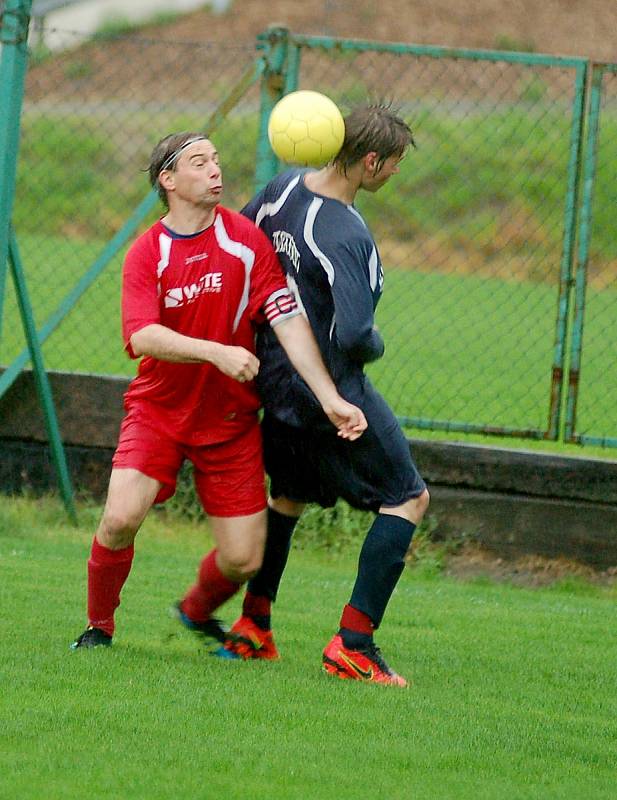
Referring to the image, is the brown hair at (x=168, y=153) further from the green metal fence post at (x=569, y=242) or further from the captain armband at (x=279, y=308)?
the green metal fence post at (x=569, y=242)

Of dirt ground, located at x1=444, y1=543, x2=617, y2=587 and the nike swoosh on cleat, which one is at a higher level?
the nike swoosh on cleat

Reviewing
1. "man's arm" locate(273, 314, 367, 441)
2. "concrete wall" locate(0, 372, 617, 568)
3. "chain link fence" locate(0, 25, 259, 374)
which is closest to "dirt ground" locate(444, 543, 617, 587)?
"concrete wall" locate(0, 372, 617, 568)

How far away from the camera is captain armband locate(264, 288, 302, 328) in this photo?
210 inches

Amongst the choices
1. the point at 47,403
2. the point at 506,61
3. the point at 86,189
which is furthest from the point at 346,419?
the point at 86,189

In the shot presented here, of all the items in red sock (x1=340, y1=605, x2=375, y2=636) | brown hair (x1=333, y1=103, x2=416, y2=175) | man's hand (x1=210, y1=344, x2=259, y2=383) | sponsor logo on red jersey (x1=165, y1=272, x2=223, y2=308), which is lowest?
red sock (x1=340, y1=605, x2=375, y2=636)

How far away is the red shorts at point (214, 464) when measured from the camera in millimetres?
5469

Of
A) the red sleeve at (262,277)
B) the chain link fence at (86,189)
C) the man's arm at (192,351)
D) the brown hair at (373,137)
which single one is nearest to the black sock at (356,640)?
the man's arm at (192,351)

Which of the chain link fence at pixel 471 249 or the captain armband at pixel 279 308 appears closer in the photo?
the captain armband at pixel 279 308

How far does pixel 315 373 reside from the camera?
528 cm

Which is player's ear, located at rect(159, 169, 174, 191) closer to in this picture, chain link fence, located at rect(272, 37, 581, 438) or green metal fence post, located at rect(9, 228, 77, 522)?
green metal fence post, located at rect(9, 228, 77, 522)

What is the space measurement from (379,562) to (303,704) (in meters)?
0.74

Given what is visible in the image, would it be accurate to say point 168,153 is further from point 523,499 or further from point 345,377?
point 523,499

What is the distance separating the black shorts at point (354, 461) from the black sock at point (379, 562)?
0.10m

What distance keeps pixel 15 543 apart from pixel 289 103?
3.35 m
